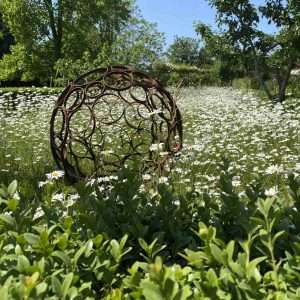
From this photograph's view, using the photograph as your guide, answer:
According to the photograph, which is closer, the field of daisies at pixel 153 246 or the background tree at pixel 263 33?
the field of daisies at pixel 153 246

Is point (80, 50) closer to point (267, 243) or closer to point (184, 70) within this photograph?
point (184, 70)

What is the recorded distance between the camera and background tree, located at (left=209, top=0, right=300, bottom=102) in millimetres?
13367

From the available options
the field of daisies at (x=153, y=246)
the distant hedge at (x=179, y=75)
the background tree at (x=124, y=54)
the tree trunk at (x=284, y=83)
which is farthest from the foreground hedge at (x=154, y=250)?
the distant hedge at (x=179, y=75)

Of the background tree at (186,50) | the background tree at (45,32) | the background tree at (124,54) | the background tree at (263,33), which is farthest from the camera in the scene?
the background tree at (186,50)

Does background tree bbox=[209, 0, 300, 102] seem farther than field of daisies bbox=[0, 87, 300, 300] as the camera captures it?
Yes

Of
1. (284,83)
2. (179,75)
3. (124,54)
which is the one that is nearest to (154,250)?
(284,83)

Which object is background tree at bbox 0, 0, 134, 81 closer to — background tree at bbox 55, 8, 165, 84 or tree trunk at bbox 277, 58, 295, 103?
background tree at bbox 55, 8, 165, 84

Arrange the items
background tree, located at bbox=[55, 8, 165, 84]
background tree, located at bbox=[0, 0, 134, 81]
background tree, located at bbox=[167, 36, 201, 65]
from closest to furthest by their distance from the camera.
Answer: background tree, located at bbox=[55, 8, 165, 84] < background tree, located at bbox=[0, 0, 134, 81] < background tree, located at bbox=[167, 36, 201, 65]

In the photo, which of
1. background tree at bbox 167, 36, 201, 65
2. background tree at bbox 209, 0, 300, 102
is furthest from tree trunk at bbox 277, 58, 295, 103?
background tree at bbox 167, 36, 201, 65

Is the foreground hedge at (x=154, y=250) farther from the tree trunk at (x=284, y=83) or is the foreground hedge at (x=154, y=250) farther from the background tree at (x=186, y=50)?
the background tree at (x=186, y=50)

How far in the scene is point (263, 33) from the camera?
554 inches

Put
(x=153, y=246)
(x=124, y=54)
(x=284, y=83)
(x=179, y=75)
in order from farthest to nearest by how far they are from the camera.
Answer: (x=179, y=75) → (x=124, y=54) → (x=284, y=83) → (x=153, y=246)

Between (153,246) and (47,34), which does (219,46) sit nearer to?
(153,246)

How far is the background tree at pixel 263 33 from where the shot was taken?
1337 cm
